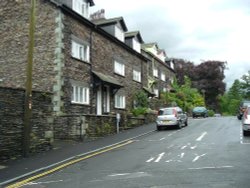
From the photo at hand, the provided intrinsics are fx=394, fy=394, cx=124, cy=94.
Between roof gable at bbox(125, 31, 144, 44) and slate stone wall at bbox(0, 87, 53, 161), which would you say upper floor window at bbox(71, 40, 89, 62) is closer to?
slate stone wall at bbox(0, 87, 53, 161)

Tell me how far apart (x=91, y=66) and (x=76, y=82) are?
109 inches

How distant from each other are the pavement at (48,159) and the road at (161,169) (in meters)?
0.70

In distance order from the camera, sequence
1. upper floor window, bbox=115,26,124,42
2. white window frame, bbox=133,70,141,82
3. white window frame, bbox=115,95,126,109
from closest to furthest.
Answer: white window frame, bbox=115,95,126,109 → upper floor window, bbox=115,26,124,42 → white window frame, bbox=133,70,141,82

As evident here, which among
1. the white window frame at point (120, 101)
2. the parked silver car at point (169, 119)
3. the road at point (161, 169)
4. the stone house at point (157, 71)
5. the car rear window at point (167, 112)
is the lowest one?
the road at point (161, 169)

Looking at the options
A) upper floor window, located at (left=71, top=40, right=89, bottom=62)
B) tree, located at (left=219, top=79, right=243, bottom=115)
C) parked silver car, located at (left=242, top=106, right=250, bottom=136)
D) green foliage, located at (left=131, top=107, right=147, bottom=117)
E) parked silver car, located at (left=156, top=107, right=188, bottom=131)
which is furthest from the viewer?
tree, located at (left=219, top=79, right=243, bottom=115)

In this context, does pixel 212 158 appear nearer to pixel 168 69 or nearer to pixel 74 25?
pixel 74 25

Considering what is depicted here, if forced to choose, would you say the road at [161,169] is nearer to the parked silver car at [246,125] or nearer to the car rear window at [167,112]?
the parked silver car at [246,125]

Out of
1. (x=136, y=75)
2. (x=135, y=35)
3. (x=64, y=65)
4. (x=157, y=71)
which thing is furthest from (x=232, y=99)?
(x=64, y=65)

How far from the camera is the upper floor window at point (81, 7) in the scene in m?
27.1

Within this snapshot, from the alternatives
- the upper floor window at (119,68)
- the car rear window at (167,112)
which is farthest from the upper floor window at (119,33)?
the car rear window at (167,112)

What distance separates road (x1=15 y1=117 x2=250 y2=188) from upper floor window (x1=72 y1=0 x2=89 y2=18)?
1330cm

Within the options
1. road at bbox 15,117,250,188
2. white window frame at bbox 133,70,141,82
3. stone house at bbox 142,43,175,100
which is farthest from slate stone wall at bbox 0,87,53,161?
stone house at bbox 142,43,175,100

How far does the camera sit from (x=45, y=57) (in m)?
24.4

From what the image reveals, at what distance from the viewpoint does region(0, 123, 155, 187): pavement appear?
1160 cm
